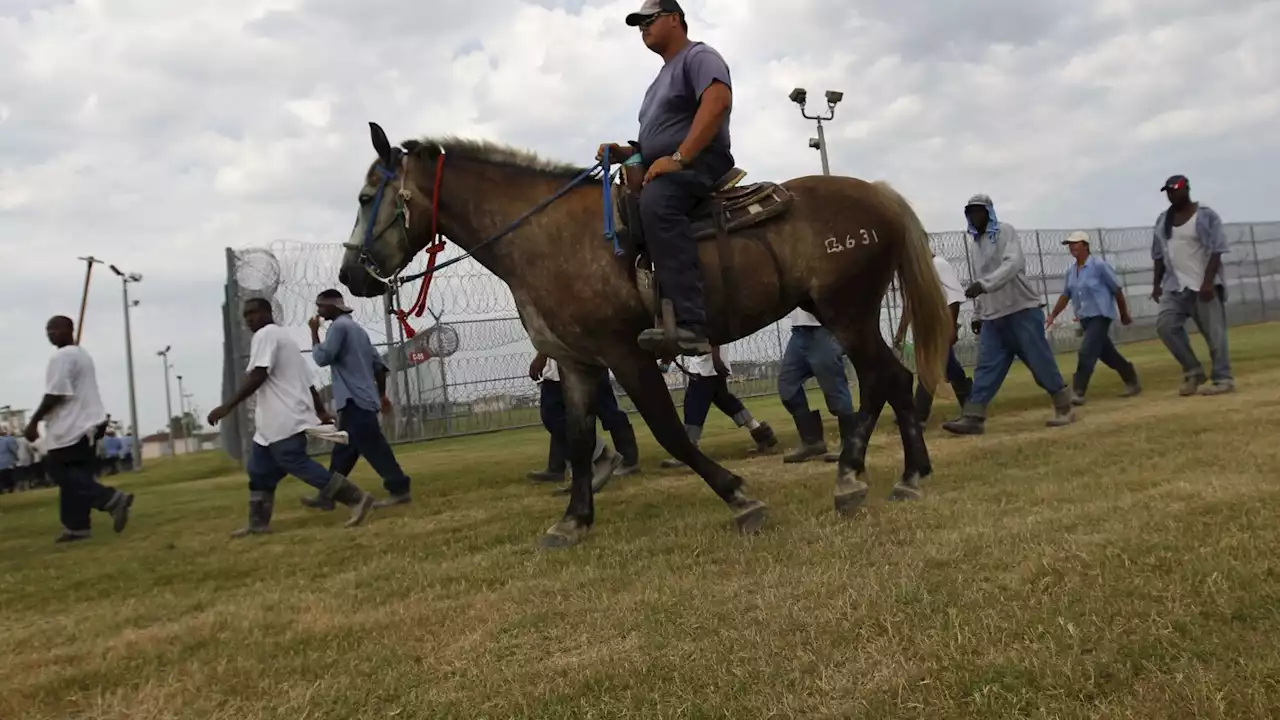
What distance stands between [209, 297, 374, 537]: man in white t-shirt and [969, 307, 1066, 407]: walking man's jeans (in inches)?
204

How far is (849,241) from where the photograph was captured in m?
4.49

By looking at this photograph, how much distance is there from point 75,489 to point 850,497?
6.06 m

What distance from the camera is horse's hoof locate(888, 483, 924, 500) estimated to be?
4.52 metres

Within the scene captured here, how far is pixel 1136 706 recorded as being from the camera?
190cm

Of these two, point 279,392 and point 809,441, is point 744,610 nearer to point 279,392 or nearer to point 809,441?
point 809,441

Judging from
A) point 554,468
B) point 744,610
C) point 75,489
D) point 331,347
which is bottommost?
point 744,610

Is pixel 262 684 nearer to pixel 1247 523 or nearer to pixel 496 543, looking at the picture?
pixel 496 543

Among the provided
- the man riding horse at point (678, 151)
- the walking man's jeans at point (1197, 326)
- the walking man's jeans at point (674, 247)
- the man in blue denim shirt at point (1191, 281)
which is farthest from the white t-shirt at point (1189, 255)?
the walking man's jeans at point (674, 247)

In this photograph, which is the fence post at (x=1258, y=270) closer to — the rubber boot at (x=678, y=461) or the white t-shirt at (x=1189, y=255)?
the white t-shirt at (x=1189, y=255)

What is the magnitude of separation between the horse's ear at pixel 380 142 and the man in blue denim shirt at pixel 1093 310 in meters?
7.04

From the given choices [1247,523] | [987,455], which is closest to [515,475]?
[987,455]

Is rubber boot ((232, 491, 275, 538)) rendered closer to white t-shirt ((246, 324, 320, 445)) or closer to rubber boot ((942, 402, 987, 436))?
white t-shirt ((246, 324, 320, 445))

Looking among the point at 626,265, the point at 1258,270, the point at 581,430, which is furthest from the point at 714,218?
the point at 1258,270

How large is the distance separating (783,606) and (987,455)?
349cm
